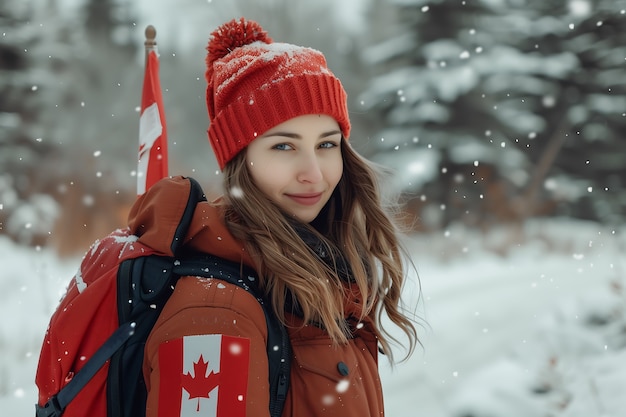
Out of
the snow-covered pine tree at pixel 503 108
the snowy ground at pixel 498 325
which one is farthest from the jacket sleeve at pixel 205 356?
the snow-covered pine tree at pixel 503 108

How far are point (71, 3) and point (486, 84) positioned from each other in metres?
8.86

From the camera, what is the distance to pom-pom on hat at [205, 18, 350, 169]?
1984mm

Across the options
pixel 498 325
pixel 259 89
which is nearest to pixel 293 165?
pixel 259 89

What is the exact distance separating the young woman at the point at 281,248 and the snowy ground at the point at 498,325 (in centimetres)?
342

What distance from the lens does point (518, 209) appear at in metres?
11.2

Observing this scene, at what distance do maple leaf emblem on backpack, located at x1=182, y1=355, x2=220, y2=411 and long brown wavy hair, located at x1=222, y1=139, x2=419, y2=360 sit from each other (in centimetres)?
30

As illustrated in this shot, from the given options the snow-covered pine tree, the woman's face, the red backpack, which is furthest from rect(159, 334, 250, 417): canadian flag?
the snow-covered pine tree

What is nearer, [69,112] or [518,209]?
[518,209]

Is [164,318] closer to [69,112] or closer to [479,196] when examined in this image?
[479,196]

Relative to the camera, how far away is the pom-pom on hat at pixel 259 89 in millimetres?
1984

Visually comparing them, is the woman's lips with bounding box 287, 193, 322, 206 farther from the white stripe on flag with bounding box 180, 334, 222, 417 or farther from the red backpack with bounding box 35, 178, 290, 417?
the white stripe on flag with bounding box 180, 334, 222, 417

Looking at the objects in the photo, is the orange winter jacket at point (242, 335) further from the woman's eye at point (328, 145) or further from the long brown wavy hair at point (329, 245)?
the woman's eye at point (328, 145)

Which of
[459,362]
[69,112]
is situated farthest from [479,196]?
[69,112]

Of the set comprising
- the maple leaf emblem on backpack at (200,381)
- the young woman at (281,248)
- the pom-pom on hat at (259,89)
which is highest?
the pom-pom on hat at (259,89)
